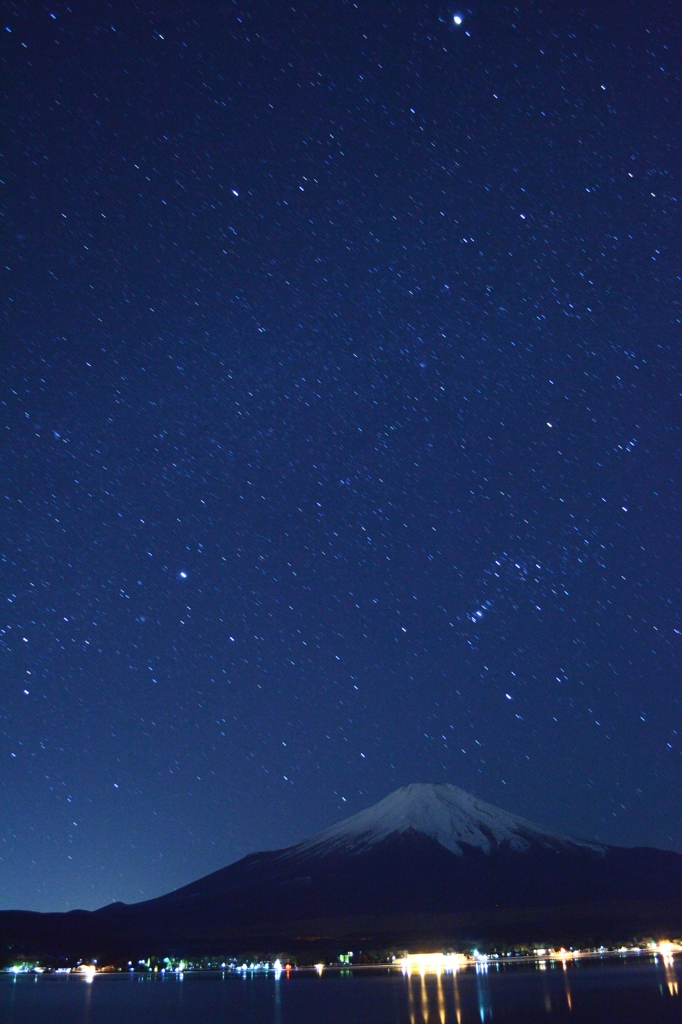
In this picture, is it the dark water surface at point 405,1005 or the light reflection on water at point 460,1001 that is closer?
the dark water surface at point 405,1005

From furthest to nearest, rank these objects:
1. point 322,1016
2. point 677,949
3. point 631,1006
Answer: point 677,949 < point 322,1016 < point 631,1006

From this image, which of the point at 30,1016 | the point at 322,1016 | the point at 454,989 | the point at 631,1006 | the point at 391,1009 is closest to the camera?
the point at 631,1006

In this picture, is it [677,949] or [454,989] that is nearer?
[454,989]

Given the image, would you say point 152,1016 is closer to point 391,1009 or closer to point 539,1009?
point 391,1009

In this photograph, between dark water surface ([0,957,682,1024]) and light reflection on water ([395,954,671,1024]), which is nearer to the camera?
dark water surface ([0,957,682,1024])

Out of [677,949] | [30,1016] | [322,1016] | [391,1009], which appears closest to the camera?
[322,1016]

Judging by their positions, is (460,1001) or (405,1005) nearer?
(405,1005)

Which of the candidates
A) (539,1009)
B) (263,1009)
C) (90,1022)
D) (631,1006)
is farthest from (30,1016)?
(631,1006)

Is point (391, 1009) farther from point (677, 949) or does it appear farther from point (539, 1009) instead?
point (677, 949)

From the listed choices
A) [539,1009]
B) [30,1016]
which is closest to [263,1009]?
[30,1016]
